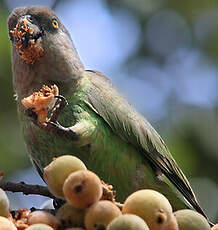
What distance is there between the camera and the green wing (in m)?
3.94

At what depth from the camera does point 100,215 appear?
213cm

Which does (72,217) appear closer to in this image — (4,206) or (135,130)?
(4,206)

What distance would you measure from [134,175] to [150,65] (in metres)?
3.11

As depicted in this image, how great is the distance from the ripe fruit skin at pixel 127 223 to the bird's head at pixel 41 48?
7.01 feet

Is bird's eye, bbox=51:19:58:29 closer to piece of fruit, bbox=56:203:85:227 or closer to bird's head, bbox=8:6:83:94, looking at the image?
bird's head, bbox=8:6:83:94

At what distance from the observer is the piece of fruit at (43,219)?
7.16 ft

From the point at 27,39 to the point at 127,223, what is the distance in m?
2.18

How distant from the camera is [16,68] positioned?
4.27 m

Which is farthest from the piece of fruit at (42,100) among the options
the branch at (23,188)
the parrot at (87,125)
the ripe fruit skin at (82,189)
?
the parrot at (87,125)

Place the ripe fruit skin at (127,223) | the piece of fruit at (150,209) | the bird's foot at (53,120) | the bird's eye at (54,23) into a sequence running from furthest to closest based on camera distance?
the bird's eye at (54,23), the bird's foot at (53,120), the piece of fruit at (150,209), the ripe fruit skin at (127,223)

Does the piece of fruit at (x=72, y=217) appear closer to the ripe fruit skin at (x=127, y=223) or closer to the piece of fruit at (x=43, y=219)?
the piece of fruit at (x=43, y=219)

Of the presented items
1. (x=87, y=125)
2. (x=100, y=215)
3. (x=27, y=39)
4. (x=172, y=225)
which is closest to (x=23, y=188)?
(x=100, y=215)

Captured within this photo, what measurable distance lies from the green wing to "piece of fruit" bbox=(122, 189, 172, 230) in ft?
5.46

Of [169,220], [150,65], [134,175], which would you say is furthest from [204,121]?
[169,220]
